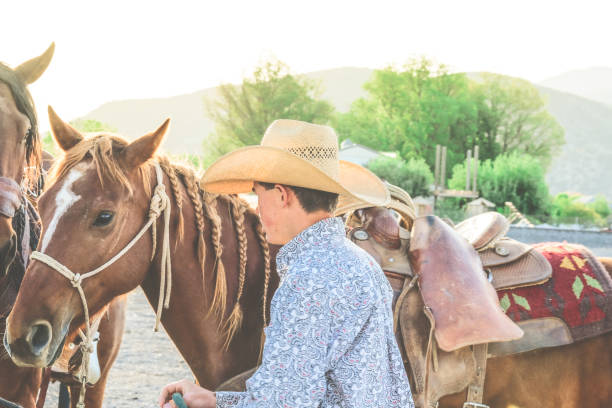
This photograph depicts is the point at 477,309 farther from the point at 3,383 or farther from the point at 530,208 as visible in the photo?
the point at 530,208

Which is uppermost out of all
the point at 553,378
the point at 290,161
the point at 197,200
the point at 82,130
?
the point at 290,161

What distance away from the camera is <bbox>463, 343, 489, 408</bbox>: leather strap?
93.1 inches

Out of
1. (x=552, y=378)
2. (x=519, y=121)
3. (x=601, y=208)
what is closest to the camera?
(x=552, y=378)

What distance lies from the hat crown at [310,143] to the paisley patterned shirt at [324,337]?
0.26 meters

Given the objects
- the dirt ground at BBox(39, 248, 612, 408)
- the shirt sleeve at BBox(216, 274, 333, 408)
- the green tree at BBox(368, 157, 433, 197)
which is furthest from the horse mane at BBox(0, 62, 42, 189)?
the green tree at BBox(368, 157, 433, 197)

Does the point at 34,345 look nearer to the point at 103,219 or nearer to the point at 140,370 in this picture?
the point at 103,219

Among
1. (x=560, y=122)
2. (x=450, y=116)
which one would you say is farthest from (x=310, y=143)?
(x=560, y=122)

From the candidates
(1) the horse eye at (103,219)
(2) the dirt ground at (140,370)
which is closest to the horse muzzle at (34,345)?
(1) the horse eye at (103,219)

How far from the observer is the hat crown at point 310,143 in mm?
1604

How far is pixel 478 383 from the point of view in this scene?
2367 mm

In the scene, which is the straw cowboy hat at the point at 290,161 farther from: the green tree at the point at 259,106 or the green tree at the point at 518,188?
the green tree at the point at 259,106

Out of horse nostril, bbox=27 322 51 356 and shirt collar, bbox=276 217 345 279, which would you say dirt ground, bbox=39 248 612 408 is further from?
shirt collar, bbox=276 217 345 279

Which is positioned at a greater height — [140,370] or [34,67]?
[34,67]

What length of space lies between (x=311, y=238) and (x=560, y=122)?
138 metres
